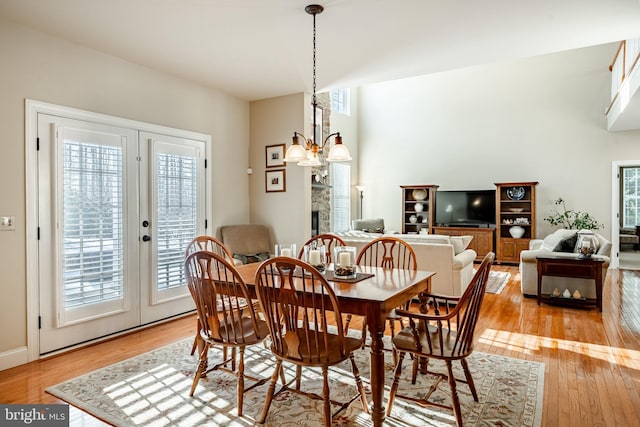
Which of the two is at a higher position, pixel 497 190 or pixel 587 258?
pixel 497 190

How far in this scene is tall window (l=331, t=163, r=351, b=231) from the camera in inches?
367

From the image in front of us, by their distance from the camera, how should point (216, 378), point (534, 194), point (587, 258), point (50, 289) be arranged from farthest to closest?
point (534, 194) < point (587, 258) < point (50, 289) < point (216, 378)

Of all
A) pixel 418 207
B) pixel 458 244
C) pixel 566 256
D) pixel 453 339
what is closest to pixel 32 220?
pixel 453 339

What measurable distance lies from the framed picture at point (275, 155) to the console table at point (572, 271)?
3430mm

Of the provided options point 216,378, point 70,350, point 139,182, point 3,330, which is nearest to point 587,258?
point 216,378

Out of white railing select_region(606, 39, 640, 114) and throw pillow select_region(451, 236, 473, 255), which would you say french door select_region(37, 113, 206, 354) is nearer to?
throw pillow select_region(451, 236, 473, 255)

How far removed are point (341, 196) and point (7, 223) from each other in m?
7.22

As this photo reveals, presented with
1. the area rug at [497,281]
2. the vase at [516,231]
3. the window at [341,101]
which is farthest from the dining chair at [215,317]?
the window at [341,101]

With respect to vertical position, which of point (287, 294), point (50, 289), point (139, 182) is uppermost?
point (139, 182)

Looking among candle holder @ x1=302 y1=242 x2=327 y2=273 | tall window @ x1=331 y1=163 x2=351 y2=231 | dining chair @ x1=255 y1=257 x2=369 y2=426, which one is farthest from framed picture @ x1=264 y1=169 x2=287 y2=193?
tall window @ x1=331 y1=163 x2=351 y2=231

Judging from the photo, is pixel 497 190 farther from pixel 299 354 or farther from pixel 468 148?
pixel 299 354

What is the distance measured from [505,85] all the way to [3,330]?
366 inches

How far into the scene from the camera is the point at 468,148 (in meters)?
8.95

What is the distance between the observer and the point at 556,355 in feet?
10.6
